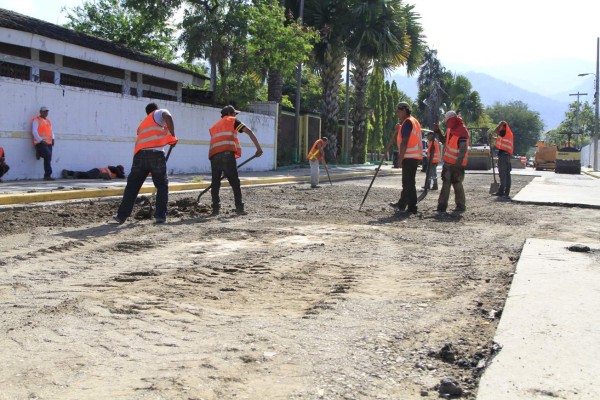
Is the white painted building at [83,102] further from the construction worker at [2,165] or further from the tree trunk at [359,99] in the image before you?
the tree trunk at [359,99]

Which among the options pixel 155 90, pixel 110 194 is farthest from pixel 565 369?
pixel 155 90

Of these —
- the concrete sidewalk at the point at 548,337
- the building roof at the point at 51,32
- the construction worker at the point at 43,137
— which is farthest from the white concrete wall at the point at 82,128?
the concrete sidewalk at the point at 548,337

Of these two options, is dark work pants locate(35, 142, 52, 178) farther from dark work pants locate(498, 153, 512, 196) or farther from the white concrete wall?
dark work pants locate(498, 153, 512, 196)

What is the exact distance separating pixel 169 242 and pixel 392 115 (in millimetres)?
49165

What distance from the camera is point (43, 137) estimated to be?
47.3 ft

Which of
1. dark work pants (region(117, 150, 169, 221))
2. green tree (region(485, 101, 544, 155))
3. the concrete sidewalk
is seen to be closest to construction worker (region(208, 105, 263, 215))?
dark work pants (region(117, 150, 169, 221))

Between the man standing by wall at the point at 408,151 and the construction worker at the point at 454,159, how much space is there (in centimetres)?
62

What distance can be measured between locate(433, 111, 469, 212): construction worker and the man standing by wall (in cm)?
62

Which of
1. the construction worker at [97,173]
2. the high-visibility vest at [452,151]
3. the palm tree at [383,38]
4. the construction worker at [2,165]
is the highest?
the palm tree at [383,38]

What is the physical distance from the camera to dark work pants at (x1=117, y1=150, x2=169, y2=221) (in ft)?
30.0

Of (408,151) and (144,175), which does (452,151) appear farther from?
(144,175)

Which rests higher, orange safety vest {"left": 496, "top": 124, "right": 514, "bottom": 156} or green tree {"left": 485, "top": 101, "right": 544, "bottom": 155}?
green tree {"left": 485, "top": 101, "right": 544, "bottom": 155}

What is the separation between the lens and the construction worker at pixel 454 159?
11.5 meters

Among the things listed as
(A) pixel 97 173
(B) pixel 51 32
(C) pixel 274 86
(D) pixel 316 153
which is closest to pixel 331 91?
(C) pixel 274 86
